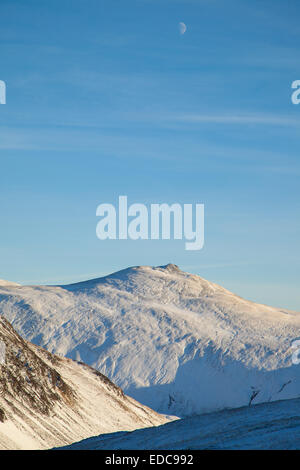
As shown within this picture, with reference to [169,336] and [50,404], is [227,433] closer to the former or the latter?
[50,404]

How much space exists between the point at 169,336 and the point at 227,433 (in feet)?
365

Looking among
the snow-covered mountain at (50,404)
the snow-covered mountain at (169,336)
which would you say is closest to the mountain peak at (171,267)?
the snow-covered mountain at (169,336)

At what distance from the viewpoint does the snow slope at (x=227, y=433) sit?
107ft

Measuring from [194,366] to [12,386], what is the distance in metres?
73.8

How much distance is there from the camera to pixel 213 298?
167 meters

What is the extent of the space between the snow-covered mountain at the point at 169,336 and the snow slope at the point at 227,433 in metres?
80.1

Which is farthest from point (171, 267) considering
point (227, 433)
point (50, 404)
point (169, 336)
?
point (227, 433)

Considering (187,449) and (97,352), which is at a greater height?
(187,449)

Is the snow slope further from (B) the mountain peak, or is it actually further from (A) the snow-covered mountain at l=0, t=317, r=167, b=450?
(B) the mountain peak

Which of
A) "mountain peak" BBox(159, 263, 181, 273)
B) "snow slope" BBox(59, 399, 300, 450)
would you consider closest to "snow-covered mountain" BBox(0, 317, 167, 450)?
"snow slope" BBox(59, 399, 300, 450)

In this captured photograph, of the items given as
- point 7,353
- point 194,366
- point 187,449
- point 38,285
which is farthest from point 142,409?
point 38,285

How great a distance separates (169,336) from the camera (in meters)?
A: 148

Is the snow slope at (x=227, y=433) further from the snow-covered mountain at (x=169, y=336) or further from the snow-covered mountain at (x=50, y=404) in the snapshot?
the snow-covered mountain at (x=169, y=336)

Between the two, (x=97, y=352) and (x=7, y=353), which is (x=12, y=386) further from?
(x=97, y=352)
